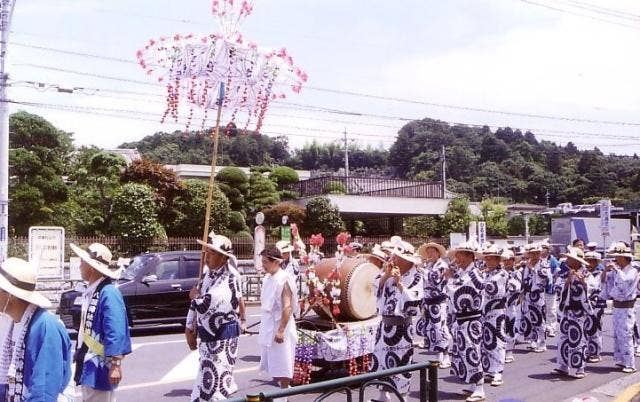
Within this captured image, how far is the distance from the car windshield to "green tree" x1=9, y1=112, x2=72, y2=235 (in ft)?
48.5

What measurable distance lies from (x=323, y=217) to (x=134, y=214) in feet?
28.6

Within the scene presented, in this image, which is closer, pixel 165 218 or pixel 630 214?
pixel 165 218

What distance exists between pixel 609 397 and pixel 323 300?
12.7 ft

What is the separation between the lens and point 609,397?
8.38 metres

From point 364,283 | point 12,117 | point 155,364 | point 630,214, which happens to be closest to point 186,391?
point 155,364

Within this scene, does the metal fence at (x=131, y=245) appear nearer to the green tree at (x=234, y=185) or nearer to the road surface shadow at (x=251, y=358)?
the green tree at (x=234, y=185)

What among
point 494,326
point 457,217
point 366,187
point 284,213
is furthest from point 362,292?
point 366,187

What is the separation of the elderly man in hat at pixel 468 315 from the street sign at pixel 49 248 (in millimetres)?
11002

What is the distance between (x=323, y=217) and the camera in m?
29.1

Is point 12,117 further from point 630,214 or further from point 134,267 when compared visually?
point 630,214

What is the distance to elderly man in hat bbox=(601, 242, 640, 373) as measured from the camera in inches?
401

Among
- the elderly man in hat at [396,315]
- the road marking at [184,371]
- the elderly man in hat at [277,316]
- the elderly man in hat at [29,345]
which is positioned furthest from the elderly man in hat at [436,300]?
the elderly man in hat at [29,345]

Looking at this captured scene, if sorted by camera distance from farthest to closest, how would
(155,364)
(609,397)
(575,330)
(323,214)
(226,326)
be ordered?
(323,214)
(155,364)
(575,330)
(609,397)
(226,326)

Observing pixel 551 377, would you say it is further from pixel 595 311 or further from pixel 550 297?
pixel 550 297
